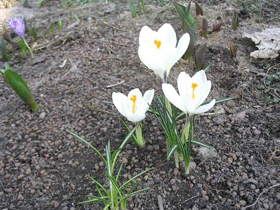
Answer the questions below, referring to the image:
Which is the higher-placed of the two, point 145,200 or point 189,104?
point 189,104

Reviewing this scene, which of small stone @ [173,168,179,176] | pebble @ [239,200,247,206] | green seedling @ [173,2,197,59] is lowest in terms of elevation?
pebble @ [239,200,247,206]

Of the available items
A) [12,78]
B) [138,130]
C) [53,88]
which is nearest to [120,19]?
[53,88]

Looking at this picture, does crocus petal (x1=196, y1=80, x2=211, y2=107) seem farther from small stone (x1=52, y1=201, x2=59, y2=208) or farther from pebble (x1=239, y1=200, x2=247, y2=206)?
small stone (x1=52, y1=201, x2=59, y2=208)

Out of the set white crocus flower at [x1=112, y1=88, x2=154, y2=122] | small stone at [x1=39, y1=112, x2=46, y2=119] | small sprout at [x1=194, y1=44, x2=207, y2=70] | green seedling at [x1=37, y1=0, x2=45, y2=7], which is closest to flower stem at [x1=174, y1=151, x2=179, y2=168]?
white crocus flower at [x1=112, y1=88, x2=154, y2=122]

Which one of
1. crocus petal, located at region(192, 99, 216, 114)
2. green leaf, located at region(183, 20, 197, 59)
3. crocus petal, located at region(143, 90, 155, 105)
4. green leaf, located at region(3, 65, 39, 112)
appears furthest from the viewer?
green leaf, located at region(183, 20, 197, 59)

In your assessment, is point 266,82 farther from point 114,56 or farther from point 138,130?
point 114,56

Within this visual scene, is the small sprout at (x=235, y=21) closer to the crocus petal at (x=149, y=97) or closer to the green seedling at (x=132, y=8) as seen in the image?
the green seedling at (x=132, y=8)

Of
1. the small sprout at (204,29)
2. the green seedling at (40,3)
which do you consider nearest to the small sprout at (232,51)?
the small sprout at (204,29)

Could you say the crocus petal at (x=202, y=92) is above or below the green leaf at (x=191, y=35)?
above

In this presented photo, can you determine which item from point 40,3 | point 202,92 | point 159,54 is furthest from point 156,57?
point 40,3
